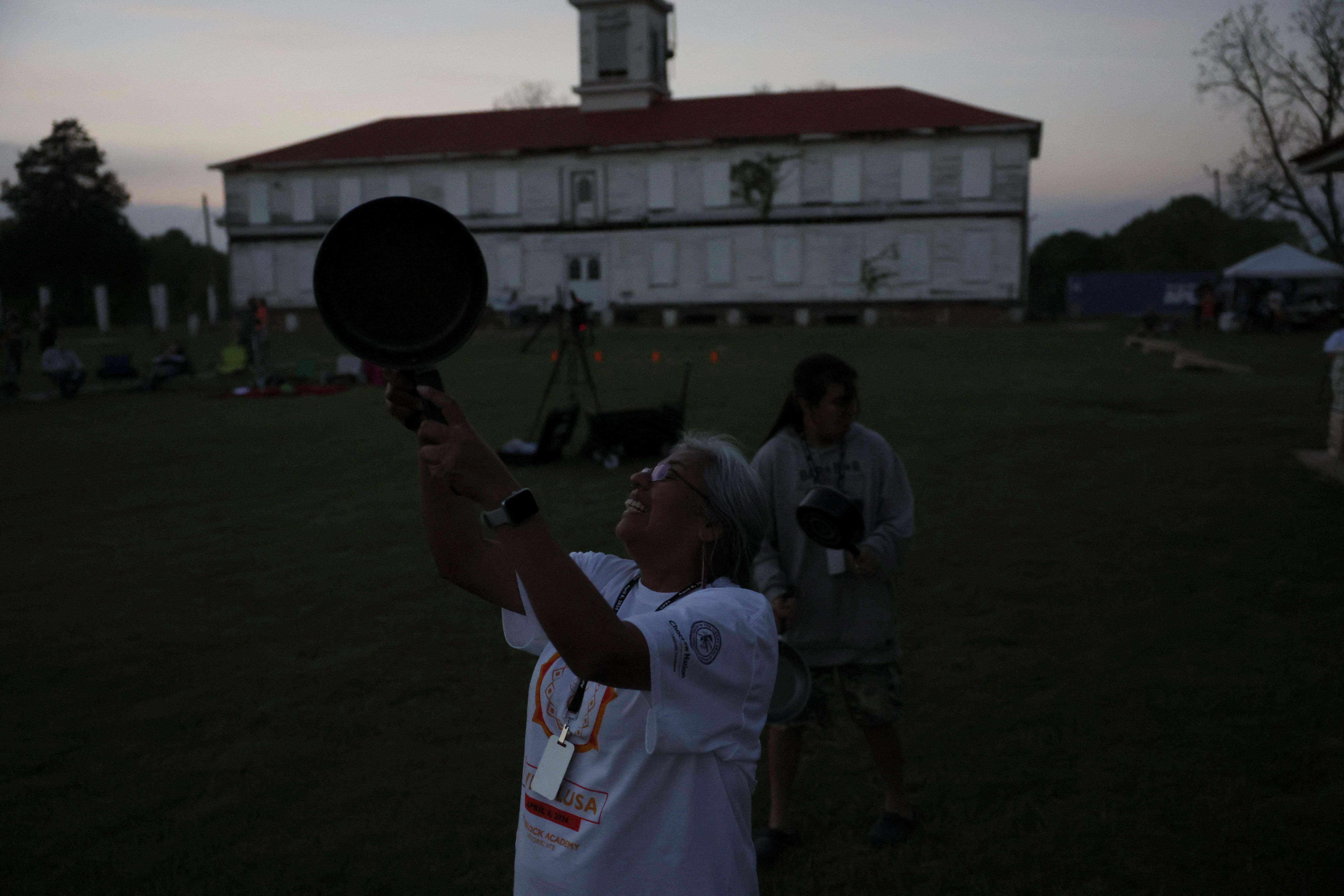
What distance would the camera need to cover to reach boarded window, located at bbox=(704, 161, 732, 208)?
47.4 metres

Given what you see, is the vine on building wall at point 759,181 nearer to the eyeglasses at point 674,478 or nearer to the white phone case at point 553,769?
the eyeglasses at point 674,478

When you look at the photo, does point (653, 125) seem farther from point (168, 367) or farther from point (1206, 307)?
point (168, 367)

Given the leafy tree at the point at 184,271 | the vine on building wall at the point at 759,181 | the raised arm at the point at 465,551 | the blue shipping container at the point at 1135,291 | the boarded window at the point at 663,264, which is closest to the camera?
the raised arm at the point at 465,551

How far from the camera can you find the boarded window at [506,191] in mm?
Answer: 49594

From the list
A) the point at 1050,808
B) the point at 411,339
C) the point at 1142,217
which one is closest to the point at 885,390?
the point at 1050,808

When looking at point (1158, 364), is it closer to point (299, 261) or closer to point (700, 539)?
point (700, 539)

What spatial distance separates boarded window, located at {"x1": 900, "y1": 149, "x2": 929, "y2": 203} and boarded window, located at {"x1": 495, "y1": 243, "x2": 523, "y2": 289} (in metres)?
17.5

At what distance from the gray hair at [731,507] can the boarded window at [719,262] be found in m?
46.2

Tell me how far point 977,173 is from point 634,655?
46640 millimetres

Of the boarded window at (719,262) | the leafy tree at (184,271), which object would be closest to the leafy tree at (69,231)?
the leafy tree at (184,271)

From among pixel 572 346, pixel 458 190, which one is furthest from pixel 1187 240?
pixel 572 346

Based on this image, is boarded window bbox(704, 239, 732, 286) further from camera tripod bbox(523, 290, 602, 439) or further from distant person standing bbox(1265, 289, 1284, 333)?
camera tripod bbox(523, 290, 602, 439)

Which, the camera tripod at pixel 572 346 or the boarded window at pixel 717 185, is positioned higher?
the boarded window at pixel 717 185

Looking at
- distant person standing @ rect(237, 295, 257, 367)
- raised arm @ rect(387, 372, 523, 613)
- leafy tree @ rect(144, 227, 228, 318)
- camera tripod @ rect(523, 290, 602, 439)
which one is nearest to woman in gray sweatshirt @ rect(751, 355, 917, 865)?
raised arm @ rect(387, 372, 523, 613)
